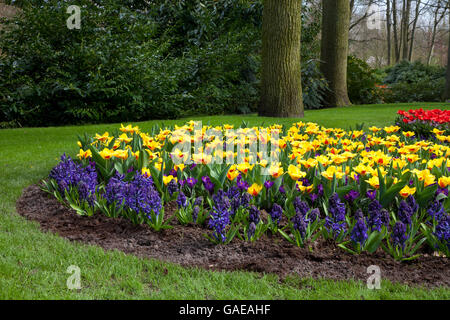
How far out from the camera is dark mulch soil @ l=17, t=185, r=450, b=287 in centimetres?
258

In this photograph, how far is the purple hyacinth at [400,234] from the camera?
265cm

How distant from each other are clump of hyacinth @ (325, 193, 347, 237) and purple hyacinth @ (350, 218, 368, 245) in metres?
0.11

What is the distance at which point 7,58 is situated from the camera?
994 cm

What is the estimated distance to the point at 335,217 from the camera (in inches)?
116

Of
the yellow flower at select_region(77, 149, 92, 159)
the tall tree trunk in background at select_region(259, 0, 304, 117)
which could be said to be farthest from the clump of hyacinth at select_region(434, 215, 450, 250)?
the tall tree trunk in background at select_region(259, 0, 304, 117)

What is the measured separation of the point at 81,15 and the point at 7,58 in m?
1.88

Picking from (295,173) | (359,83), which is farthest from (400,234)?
(359,83)

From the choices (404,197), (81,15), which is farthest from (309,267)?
(81,15)

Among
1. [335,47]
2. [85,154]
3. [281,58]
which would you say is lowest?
[85,154]

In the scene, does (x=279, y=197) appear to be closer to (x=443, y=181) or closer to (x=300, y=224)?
(x=300, y=224)

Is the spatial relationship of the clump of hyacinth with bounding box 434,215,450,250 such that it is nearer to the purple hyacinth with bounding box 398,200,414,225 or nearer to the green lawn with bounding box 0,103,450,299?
the purple hyacinth with bounding box 398,200,414,225

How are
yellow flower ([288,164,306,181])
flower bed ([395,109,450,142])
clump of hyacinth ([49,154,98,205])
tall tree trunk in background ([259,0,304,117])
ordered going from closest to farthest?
yellow flower ([288,164,306,181]), clump of hyacinth ([49,154,98,205]), flower bed ([395,109,450,142]), tall tree trunk in background ([259,0,304,117])

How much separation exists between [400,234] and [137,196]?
1.70 m
